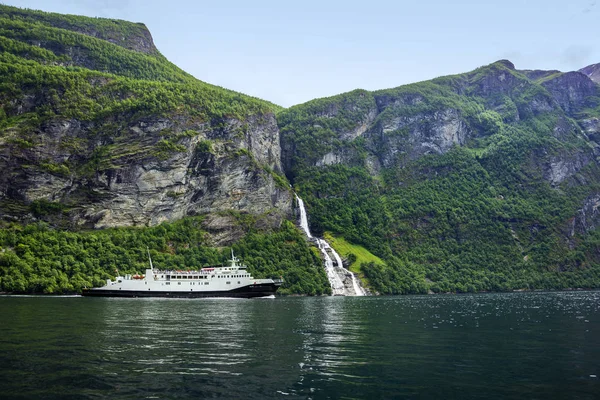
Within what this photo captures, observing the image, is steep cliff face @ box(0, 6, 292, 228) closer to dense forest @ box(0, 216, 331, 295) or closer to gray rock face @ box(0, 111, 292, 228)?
gray rock face @ box(0, 111, 292, 228)

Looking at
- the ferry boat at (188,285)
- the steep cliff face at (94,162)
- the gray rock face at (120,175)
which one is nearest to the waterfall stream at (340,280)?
the steep cliff face at (94,162)

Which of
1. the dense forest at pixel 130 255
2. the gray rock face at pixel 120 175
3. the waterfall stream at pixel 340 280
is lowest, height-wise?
the waterfall stream at pixel 340 280

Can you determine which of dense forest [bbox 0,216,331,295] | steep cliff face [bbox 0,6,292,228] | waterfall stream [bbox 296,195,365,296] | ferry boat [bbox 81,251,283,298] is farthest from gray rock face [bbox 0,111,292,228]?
ferry boat [bbox 81,251,283,298]

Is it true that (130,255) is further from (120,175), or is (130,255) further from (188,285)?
(120,175)

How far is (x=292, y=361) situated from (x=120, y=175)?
515ft

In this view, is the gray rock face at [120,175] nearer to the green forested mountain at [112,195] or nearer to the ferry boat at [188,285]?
the green forested mountain at [112,195]

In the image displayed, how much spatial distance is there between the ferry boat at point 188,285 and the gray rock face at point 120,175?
48.5m

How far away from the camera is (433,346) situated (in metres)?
41.2

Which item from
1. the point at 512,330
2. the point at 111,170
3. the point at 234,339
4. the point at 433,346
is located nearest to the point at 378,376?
the point at 433,346

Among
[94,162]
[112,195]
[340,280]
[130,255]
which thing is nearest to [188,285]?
[130,255]

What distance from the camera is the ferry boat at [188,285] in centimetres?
12500

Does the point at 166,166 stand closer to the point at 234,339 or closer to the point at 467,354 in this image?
the point at 234,339

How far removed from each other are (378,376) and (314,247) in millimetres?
168651

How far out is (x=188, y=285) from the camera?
5108 inches
